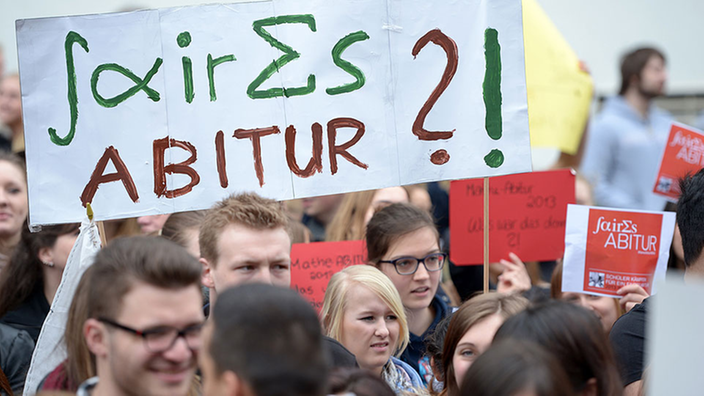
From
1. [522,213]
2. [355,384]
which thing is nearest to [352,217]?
[522,213]

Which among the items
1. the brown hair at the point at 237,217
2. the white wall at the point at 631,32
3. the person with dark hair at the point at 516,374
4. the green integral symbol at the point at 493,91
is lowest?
the person with dark hair at the point at 516,374

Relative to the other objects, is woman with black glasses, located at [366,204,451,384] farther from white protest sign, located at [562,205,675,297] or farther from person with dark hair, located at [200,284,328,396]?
person with dark hair, located at [200,284,328,396]

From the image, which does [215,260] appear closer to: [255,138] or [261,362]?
[255,138]

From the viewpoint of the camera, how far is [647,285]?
4.02m

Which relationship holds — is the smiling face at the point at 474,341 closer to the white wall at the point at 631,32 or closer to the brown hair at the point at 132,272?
the brown hair at the point at 132,272

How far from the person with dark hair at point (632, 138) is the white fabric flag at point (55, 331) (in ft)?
17.2

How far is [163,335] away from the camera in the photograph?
239 cm

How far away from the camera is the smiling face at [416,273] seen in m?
4.27

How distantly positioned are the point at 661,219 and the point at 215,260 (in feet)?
7.03

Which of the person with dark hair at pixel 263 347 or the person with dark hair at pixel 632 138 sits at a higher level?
the person with dark hair at pixel 632 138

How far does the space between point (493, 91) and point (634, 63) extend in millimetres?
4155

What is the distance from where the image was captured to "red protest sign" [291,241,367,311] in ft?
14.8

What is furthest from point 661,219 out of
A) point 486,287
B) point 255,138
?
point 255,138

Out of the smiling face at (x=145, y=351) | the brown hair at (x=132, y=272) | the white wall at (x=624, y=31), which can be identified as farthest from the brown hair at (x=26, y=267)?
the white wall at (x=624, y=31)
